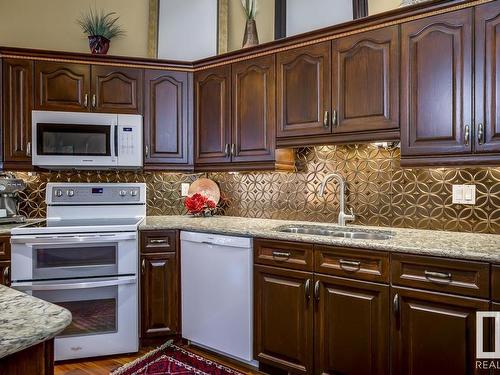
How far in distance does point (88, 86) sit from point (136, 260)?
4.64 ft

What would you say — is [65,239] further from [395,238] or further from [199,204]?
[395,238]

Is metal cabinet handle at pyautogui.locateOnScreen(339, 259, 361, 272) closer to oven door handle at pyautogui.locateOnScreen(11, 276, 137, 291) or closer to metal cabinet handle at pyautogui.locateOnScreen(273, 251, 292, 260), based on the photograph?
metal cabinet handle at pyautogui.locateOnScreen(273, 251, 292, 260)

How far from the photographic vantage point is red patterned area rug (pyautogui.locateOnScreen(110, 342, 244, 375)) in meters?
2.50

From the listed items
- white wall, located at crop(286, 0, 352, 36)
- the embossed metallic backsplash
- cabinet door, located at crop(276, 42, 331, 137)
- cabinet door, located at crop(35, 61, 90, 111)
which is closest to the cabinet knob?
cabinet door, located at crop(276, 42, 331, 137)

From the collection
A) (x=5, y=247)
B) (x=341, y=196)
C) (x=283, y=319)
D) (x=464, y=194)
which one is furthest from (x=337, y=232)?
(x=5, y=247)

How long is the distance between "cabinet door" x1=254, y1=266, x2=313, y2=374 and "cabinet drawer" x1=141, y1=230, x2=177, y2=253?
0.74m

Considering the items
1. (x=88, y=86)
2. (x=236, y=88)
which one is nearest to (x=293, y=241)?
(x=236, y=88)

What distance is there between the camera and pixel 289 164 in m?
2.99

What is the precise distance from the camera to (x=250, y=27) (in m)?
3.14

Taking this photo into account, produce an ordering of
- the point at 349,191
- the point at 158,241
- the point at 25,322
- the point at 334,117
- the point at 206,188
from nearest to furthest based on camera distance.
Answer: the point at 25,322, the point at 334,117, the point at 349,191, the point at 158,241, the point at 206,188

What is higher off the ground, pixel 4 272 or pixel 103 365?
pixel 4 272

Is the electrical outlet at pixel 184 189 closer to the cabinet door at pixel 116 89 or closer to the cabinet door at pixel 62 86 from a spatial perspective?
the cabinet door at pixel 116 89

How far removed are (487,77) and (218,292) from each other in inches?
78.4

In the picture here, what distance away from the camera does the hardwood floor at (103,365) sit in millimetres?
2539
